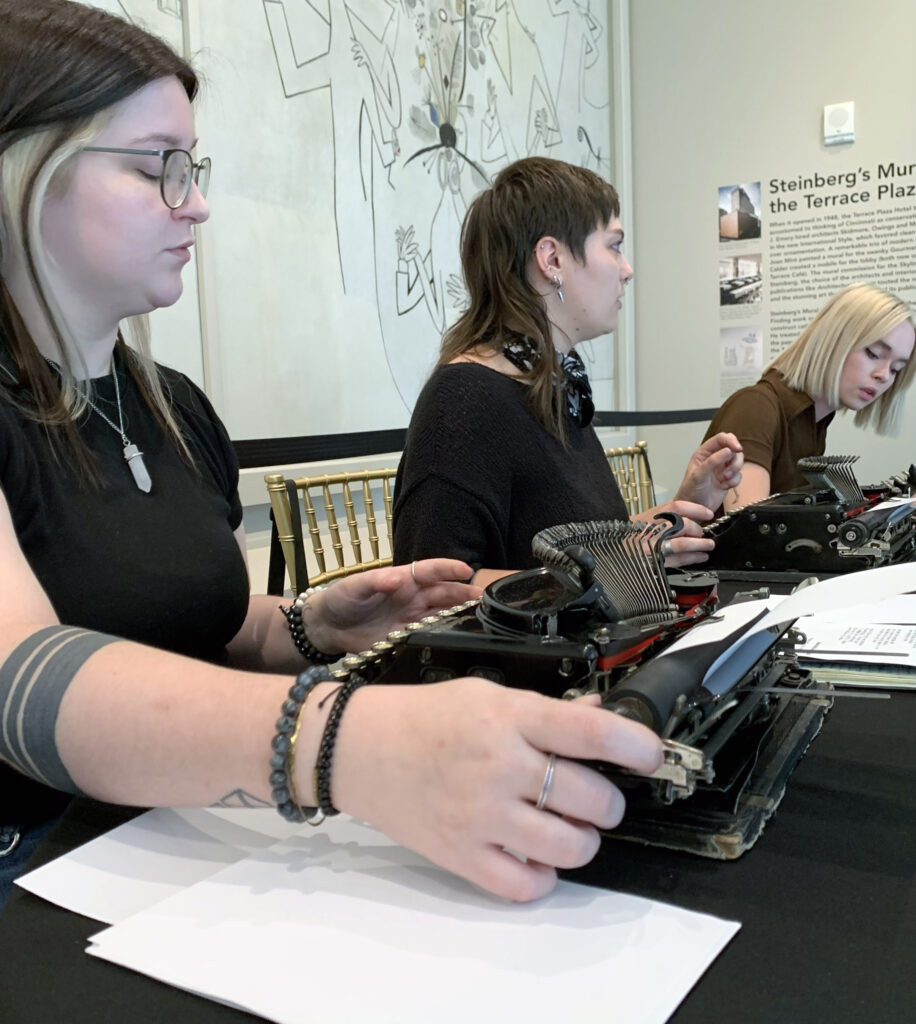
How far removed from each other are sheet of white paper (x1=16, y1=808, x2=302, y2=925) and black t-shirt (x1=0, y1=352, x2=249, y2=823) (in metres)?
0.24

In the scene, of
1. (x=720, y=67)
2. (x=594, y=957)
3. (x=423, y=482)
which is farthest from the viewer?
(x=720, y=67)

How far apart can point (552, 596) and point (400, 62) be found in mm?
2659

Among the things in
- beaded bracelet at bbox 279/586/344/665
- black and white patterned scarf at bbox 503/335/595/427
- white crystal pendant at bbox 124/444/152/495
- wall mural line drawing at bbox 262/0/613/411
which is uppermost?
wall mural line drawing at bbox 262/0/613/411

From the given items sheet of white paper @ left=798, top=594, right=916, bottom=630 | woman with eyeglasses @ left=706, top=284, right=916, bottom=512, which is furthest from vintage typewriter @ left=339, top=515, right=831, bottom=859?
woman with eyeglasses @ left=706, top=284, right=916, bottom=512

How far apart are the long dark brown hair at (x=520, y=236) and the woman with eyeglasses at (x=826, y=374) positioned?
36.7 inches

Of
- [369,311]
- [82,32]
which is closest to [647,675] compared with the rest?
[82,32]

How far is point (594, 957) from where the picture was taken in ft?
1.45

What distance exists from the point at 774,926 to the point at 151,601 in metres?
0.67

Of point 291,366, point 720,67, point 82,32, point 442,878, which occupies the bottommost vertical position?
point 442,878

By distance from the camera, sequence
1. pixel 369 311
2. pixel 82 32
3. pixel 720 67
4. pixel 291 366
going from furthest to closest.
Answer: pixel 720 67 < pixel 369 311 < pixel 291 366 < pixel 82 32

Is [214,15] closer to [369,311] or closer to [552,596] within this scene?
[369,311]

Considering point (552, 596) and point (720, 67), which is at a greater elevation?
point (720, 67)

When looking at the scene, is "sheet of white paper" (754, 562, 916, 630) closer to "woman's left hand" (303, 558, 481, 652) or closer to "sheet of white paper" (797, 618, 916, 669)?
"sheet of white paper" (797, 618, 916, 669)

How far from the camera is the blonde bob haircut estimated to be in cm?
250
